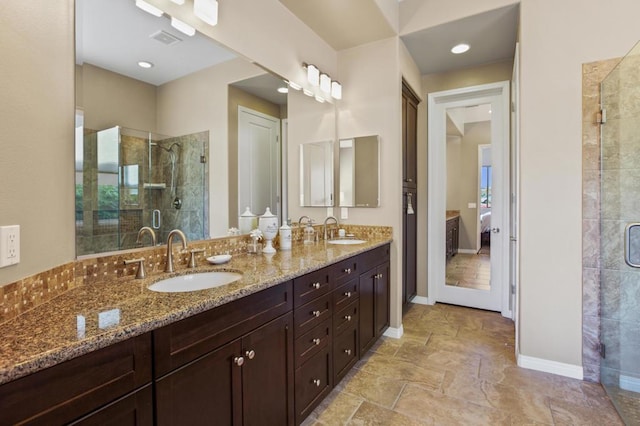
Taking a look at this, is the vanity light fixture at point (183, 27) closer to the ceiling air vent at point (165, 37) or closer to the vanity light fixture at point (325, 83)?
the ceiling air vent at point (165, 37)

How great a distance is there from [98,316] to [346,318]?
1.56 metres

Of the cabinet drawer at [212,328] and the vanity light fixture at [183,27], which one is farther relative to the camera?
Result: the vanity light fixture at [183,27]

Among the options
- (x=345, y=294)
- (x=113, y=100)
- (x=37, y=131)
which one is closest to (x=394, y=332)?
(x=345, y=294)

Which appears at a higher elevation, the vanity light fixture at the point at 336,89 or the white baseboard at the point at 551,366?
the vanity light fixture at the point at 336,89

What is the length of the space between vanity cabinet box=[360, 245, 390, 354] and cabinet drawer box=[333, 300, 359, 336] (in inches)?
4.4

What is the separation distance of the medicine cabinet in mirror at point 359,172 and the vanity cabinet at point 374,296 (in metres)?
0.53

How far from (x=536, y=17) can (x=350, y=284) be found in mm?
2417

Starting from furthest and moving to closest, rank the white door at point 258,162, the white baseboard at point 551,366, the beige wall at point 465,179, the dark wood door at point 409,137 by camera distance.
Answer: the beige wall at point 465,179, the dark wood door at point 409,137, the white baseboard at point 551,366, the white door at point 258,162

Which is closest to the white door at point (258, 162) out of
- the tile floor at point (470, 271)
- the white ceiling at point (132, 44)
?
the white ceiling at point (132, 44)

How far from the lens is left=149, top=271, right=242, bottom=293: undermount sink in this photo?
151cm

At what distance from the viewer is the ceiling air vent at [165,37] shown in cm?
158

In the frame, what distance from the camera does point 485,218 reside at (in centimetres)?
362

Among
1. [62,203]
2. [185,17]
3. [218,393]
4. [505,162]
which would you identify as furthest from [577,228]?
[62,203]

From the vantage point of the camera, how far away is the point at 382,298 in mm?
2766
